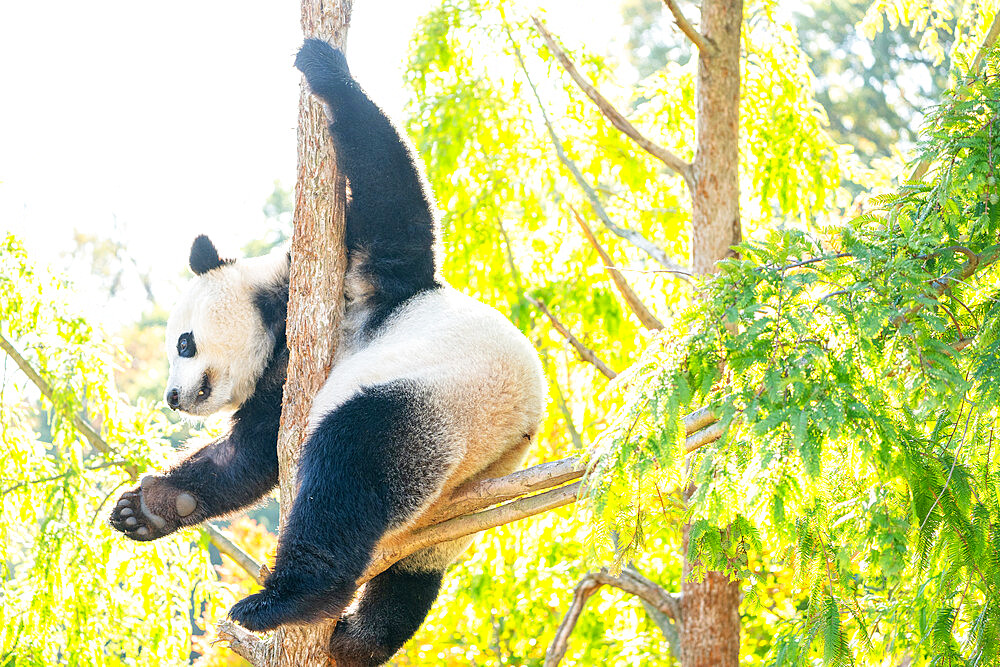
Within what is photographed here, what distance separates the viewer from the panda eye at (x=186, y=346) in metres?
3.53

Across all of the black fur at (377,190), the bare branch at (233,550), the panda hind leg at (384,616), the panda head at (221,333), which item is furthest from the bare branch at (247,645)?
the bare branch at (233,550)

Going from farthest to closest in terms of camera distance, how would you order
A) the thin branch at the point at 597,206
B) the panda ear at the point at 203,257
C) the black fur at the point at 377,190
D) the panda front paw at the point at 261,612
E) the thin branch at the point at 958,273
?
the thin branch at the point at 597,206
the panda ear at the point at 203,257
the black fur at the point at 377,190
the panda front paw at the point at 261,612
the thin branch at the point at 958,273

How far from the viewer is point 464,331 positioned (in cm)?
306

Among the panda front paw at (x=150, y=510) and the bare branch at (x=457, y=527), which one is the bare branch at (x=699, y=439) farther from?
the panda front paw at (x=150, y=510)

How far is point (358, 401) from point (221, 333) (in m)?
0.98

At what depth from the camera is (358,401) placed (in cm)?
281

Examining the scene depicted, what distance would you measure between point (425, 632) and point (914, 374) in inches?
168

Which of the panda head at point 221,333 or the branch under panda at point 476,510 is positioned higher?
the panda head at point 221,333

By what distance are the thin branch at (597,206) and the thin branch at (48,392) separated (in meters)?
2.61

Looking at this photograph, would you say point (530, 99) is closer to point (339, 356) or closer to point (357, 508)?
point (339, 356)

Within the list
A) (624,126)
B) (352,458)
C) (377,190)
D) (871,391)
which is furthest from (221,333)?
(871,391)

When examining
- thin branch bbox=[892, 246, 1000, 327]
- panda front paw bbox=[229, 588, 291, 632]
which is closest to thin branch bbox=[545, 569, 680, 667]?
panda front paw bbox=[229, 588, 291, 632]

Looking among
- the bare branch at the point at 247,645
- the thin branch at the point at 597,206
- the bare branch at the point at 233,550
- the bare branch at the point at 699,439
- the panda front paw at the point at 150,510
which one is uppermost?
the thin branch at the point at 597,206

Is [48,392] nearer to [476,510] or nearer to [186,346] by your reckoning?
[186,346]
